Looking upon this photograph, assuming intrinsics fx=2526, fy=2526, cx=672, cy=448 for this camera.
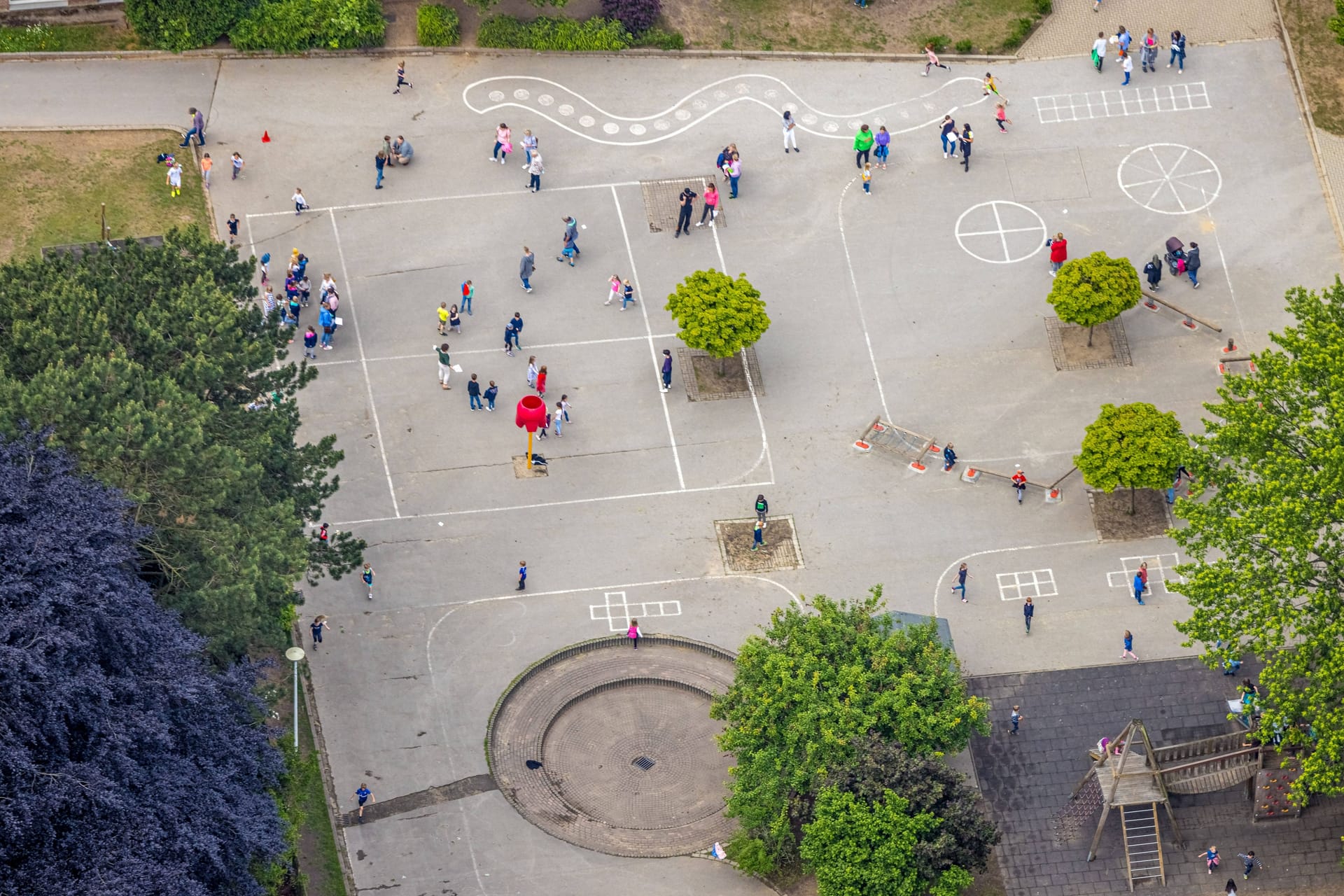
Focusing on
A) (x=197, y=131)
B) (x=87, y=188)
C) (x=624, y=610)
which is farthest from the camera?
(x=197, y=131)

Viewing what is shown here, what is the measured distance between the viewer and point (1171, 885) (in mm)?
87375

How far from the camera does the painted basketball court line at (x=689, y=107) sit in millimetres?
110188

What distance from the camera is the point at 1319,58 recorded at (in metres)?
112

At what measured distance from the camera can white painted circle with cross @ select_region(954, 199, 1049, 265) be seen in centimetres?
10625

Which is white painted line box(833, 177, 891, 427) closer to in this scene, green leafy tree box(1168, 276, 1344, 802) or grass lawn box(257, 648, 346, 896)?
green leafy tree box(1168, 276, 1344, 802)

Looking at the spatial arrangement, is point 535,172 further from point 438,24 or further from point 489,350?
point 489,350

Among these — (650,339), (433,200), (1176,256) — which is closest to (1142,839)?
(1176,256)

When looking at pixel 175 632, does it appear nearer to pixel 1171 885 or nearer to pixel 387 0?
pixel 1171 885

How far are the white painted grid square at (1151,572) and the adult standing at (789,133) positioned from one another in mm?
24853

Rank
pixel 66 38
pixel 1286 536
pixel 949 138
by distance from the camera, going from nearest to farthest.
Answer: pixel 1286 536 → pixel 949 138 → pixel 66 38

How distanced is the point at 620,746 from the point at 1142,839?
61.1 feet

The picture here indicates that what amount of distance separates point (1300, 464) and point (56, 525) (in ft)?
131

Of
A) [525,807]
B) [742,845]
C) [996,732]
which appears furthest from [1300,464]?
[525,807]

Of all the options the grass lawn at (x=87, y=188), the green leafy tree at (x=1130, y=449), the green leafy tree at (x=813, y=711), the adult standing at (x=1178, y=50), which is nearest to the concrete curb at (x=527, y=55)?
the grass lawn at (x=87, y=188)
